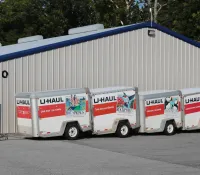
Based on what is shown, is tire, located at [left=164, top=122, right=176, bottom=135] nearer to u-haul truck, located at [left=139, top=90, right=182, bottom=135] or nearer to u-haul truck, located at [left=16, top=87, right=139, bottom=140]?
u-haul truck, located at [left=139, top=90, right=182, bottom=135]

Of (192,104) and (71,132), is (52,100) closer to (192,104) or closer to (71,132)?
(71,132)

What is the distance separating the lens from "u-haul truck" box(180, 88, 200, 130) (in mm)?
21125

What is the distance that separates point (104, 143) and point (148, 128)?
307 centimetres

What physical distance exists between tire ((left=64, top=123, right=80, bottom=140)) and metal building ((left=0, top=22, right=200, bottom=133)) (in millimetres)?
2707

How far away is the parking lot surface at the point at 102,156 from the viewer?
462 inches

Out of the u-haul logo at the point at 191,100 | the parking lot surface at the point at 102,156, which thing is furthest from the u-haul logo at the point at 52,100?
the u-haul logo at the point at 191,100

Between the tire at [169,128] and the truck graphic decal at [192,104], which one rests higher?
the truck graphic decal at [192,104]

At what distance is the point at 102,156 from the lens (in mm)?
14086

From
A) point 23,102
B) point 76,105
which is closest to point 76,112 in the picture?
point 76,105

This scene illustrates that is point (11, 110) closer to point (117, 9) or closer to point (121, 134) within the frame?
point (121, 134)

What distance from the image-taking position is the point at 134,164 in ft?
41.6

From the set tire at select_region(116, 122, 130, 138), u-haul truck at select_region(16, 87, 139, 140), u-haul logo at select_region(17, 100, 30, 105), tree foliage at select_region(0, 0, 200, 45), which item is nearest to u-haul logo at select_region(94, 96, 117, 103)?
u-haul truck at select_region(16, 87, 139, 140)

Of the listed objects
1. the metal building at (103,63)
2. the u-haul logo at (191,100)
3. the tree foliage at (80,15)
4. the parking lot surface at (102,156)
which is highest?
the tree foliage at (80,15)

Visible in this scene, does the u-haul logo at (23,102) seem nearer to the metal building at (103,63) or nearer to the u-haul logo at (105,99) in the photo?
the metal building at (103,63)
